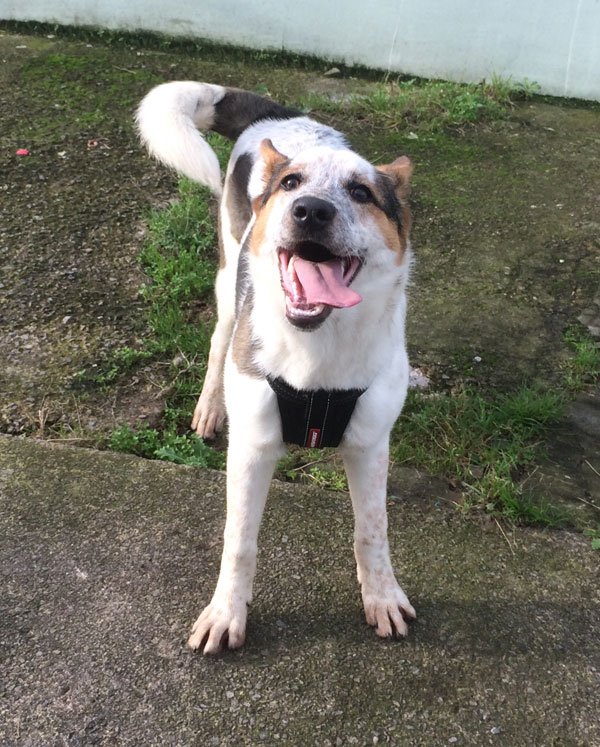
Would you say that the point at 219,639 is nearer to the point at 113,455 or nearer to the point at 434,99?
the point at 113,455

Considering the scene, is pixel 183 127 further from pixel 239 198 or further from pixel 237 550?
pixel 237 550

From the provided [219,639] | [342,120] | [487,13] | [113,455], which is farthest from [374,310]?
[487,13]

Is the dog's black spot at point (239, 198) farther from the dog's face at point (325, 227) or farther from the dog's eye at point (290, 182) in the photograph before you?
the dog's eye at point (290, 182)

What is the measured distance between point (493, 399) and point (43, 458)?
80.6 inches

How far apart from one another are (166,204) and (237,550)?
2.95 metres

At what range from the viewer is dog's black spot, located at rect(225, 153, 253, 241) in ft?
10.4

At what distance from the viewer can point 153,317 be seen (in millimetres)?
4035

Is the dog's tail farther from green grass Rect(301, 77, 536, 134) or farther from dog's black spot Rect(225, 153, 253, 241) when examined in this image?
green grass Rect(301, 77, 536, 134)

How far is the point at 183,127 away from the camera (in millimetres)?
3141

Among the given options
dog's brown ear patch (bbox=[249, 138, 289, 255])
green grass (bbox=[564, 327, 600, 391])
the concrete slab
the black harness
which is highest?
dog's brown ear patch (bbox=[249, 138, 289, 255])

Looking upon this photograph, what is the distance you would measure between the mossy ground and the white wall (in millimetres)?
211

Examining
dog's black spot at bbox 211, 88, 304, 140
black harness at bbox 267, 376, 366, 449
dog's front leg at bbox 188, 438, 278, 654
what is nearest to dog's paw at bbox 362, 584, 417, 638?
dog's front leg at bbox 188, 438, 278, 654

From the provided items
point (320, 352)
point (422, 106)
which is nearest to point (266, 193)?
point (320, 352)

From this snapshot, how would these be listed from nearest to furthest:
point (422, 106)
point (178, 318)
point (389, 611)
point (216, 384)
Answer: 1. point (389, 611)
2. point (216, 384)
3. point (178, 318)
4. point (422, 106)
